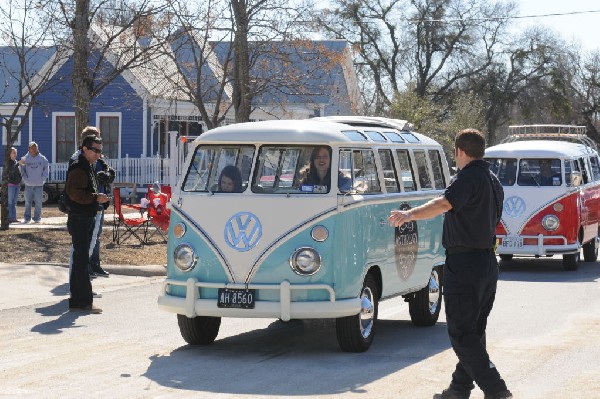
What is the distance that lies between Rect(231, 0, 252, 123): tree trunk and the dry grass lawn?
14.6 feet

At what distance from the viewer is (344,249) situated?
Answer: 34.9ft

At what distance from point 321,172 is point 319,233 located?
66 cm

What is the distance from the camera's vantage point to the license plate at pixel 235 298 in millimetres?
10570

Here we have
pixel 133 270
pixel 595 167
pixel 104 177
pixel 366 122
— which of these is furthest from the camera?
pixel 595 167

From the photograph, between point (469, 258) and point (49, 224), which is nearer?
point (469, 258)

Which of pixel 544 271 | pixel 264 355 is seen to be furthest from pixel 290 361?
pixel 544 271

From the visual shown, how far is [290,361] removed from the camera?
34.5 feet

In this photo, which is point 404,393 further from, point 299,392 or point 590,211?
point 590,211

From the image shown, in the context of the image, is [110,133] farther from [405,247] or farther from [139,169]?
[405,247]

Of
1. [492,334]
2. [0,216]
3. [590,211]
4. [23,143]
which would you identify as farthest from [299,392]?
[23,143]

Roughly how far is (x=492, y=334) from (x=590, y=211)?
9683 mm

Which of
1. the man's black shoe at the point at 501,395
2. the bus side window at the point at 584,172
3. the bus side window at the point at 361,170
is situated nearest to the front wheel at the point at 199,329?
the bus side window at the point at 361,170

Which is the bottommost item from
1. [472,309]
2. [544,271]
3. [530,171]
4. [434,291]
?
[544,271]

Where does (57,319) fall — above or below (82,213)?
below
